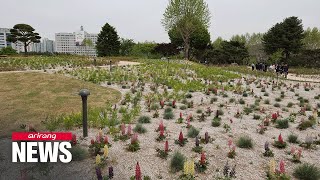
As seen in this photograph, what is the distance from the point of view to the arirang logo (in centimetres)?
650

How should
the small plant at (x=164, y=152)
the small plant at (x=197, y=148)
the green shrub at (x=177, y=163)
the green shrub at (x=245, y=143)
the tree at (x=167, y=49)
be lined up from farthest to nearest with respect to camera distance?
1. the tree at (x=167, y=49)
2. the green shrub at (x=245, y=143)
3. the small plant at (x=197, y=148)
4. the small plant at (x=164, y=152)
5. the green shrub at (x=177, y=163)

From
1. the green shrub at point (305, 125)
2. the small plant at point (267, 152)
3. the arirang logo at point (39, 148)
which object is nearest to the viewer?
the arirang logo at point (39, 148)

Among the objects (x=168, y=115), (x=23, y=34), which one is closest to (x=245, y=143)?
(x=168, y=115)

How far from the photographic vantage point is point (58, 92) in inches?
583

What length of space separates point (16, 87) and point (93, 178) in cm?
1241

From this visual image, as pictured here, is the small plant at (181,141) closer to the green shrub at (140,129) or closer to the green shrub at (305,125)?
the green shrub at (140,129)

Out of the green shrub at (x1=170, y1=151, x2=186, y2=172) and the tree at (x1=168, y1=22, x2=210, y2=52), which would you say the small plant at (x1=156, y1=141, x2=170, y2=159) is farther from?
the tree at (x1=168, y1=22, x2=210, y2=52)

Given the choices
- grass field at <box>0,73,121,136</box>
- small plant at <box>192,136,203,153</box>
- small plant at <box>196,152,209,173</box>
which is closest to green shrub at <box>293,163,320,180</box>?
small plant at <box>196,152,209,173</box>

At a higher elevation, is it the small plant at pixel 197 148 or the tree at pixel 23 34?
the tree at pixel 23 34

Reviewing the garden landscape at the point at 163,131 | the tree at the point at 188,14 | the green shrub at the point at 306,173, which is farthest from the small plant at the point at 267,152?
the tree at the point at 188,14

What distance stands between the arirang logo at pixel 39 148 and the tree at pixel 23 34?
5902 centimetres

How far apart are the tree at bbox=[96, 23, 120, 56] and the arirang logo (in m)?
55.1

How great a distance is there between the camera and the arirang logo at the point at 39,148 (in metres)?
6.50

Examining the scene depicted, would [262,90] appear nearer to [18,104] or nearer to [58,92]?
[58,92]
